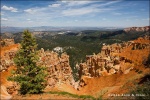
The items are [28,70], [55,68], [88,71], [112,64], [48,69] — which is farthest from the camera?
[88,71]

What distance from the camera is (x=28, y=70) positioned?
29516 mm

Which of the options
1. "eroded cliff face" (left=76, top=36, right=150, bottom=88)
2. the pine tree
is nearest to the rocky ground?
"eroded cliff face" (left=76, top=36, right=150, bottom=88)

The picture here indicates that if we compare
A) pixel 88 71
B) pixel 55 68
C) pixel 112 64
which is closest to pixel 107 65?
pixel 112 64

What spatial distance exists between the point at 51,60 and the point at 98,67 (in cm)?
1304

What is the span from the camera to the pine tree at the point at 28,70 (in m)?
28.7

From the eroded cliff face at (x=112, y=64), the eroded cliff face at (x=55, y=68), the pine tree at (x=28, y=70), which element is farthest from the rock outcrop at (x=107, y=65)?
the pine tree at (x=28, y=70)

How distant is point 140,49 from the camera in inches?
2441

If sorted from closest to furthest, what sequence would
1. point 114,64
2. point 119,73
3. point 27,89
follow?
point 27,89 → point 119,73 → point 114,64

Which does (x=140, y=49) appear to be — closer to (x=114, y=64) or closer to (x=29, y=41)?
(x=114, y=64)

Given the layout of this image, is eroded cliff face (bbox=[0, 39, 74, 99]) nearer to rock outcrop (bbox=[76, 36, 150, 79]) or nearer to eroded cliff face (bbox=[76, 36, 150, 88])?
eroded cliff face (bbox=[76, 36, 150, 88])

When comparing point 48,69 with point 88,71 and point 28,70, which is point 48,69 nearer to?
point 88,71

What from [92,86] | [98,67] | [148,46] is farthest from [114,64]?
[148,46]

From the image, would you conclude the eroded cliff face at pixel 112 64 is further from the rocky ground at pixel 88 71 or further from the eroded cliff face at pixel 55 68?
the eroded cliff face at pixel 55 68

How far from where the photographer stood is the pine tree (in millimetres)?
28688
